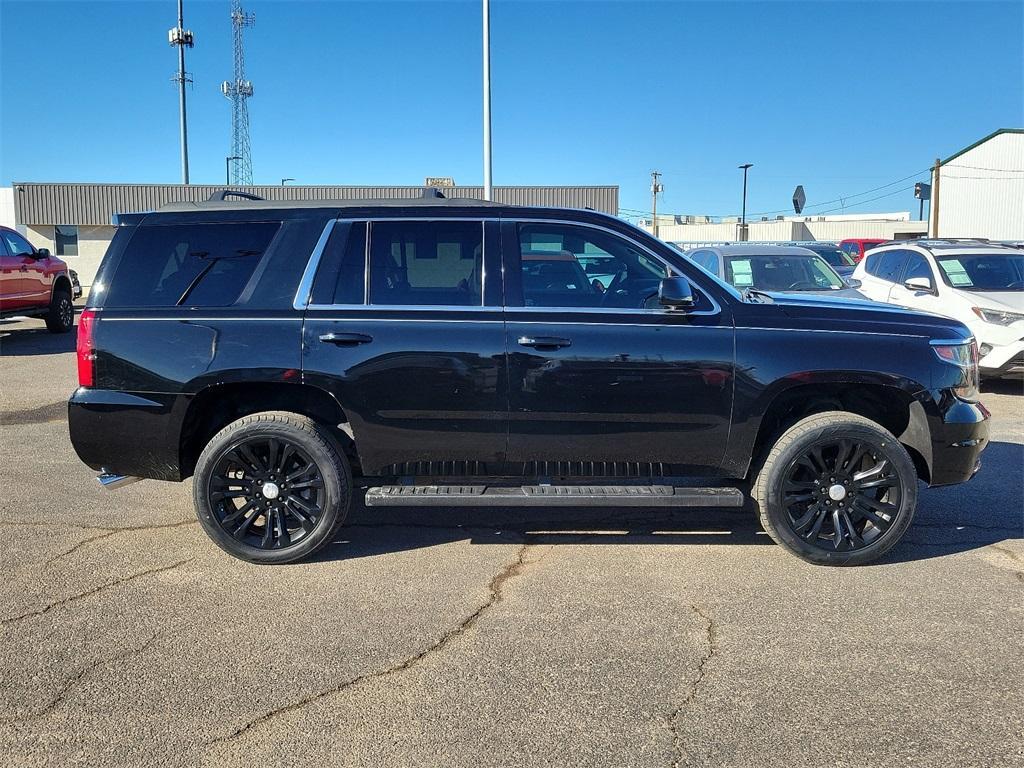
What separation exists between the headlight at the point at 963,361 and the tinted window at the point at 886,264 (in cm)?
725

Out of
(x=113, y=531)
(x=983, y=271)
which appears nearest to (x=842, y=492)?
(x=113, y=531)

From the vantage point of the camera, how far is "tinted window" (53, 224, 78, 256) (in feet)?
113

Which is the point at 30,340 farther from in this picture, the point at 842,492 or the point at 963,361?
the point at 963,361

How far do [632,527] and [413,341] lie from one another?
189cm

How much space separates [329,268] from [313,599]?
5.85 ft

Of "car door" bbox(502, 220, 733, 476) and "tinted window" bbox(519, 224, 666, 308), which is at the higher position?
"tinted window" bbox(519, 224, 666, 308)

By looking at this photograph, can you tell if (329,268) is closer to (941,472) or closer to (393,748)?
(393,748)

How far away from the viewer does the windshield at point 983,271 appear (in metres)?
10.2

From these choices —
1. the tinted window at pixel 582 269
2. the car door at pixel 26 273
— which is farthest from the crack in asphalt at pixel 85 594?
the car door at pixel 26 273

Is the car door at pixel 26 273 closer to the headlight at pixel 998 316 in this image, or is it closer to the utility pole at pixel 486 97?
the utility pole at pixel 486 97

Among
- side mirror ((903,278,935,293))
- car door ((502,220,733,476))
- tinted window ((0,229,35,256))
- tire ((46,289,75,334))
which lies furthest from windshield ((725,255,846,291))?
tire ((46,289,75,334))

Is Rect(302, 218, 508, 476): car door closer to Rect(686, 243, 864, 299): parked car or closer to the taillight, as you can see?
the taillight

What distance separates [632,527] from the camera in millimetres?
5211

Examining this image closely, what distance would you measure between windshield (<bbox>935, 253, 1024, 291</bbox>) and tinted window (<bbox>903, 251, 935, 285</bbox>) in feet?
0.54
